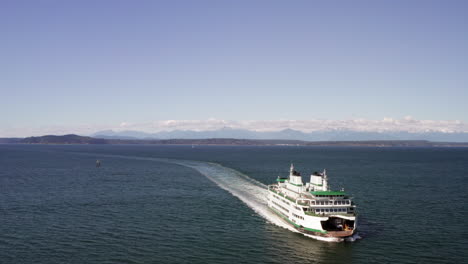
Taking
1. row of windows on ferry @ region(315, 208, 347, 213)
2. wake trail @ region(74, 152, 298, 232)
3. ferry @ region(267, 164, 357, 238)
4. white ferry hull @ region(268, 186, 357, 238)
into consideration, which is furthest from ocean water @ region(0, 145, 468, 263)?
row of windows on ferry @ region(315, 208, 347, 213)

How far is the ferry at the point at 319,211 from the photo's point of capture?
5738cm

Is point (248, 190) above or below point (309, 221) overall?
below

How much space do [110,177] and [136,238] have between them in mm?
80911

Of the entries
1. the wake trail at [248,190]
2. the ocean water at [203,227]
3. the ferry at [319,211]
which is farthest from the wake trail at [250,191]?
the ferry at [319,211]

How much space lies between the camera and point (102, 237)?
2250 inches

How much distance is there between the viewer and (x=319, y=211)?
61.6 m

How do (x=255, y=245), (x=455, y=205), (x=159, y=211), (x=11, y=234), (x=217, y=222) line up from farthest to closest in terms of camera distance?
1. (x=455, y=205)
2. (x=159, y=211)
3. (x=217, y=222)
4. (x=11, y=234)
5. (x=255, y=245)

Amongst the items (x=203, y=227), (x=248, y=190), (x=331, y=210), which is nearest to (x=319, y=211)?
(x=331, y=210)

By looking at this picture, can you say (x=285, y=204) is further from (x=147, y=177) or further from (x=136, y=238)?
(x=147, y=177)

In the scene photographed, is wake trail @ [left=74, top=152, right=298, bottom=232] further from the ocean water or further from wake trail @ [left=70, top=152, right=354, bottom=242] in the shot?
the ocean water

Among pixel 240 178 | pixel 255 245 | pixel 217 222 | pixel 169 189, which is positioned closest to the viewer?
pixel 255 245

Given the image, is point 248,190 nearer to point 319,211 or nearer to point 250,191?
point 250,191

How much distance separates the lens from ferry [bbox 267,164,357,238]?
57375 mm

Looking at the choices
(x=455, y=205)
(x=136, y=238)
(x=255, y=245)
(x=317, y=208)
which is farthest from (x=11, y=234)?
(x=455, y=205)
